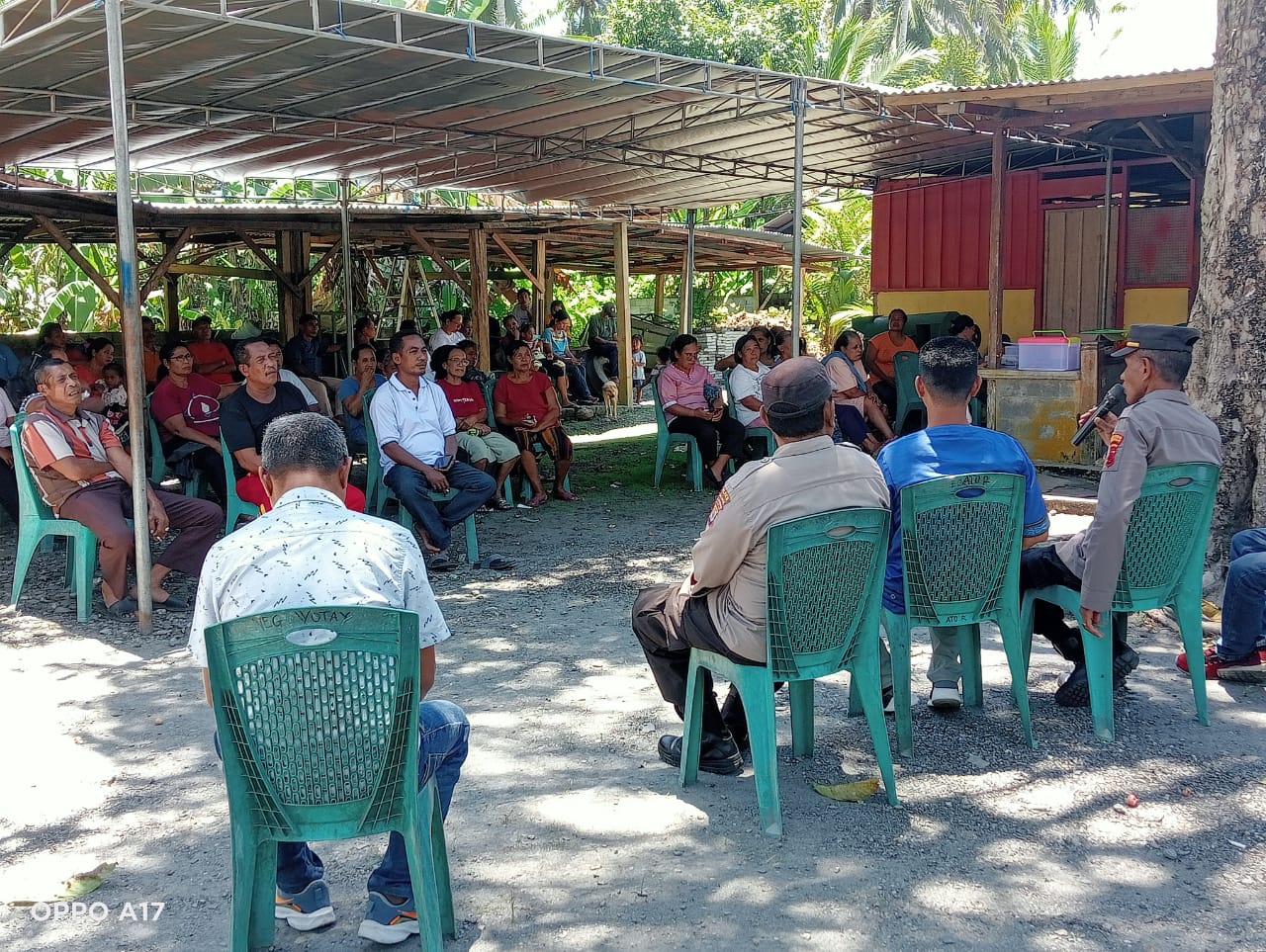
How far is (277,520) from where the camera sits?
98.9 inches

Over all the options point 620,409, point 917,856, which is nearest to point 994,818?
point 917,856

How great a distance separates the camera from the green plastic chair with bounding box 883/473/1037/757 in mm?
3672

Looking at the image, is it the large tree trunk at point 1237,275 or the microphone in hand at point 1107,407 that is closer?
the microphone in hand at point 1107,407

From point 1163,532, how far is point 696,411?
17.2ft

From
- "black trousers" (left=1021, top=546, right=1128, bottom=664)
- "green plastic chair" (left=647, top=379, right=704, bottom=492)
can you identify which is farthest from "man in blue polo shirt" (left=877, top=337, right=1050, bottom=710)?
"green plastic chair" (left=647, top=379, right=704, bottom=492)

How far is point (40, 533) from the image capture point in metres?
5.70

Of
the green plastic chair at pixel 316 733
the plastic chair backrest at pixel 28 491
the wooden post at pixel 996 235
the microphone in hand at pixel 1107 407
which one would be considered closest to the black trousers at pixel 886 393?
the wooden post at pixel 996 235

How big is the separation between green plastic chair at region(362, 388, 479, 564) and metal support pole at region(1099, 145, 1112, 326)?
8208 millimetres

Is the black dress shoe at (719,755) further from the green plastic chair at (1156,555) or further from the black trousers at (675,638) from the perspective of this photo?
the green plastic chair at (1156,555)

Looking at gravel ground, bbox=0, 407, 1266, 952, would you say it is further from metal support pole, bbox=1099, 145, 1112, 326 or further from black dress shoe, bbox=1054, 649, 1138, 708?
metal support pole, bbox=1099, 145, 1112, 326

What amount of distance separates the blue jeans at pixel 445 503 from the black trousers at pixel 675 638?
297cm

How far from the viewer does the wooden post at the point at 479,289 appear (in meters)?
14.3

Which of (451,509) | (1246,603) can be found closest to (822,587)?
(1246,603)

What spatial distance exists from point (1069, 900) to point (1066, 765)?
925 mm
